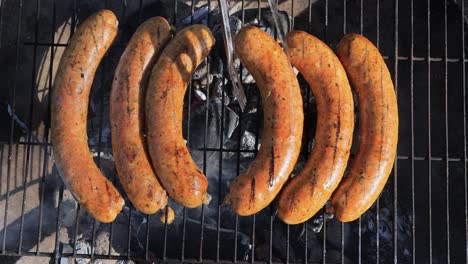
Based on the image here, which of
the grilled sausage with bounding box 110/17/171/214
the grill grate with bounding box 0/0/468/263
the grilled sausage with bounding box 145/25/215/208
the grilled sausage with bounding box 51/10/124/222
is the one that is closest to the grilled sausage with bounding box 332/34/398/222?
the grill grate with bounding box 0/0/468/263

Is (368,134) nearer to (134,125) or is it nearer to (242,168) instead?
(242,168)

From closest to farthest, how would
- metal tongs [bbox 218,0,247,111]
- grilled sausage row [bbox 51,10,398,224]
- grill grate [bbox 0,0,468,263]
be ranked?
metal tongs [bbox 218,0,247,111] → grilled sausage row [bbox 51,10,398,224] → grill grate [bbox 0,0,468,263]

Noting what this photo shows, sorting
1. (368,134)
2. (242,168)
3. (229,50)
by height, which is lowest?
(242,168)

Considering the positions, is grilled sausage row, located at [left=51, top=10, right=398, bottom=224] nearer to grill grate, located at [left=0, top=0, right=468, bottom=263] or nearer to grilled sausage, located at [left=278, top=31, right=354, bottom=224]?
grilled sausage, located at [left=278, top=31, right=354, bottom=224]

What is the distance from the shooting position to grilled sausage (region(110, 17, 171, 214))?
293 cm

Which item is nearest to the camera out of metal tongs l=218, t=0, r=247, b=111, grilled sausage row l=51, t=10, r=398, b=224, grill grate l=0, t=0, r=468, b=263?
metal tongs l=218, t=0, r=247, b=111

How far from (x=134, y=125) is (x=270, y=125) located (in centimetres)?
87

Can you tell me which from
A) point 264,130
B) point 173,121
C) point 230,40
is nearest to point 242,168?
point 264,130

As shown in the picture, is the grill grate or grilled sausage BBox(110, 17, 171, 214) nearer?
grilled sausage BBox(110, 17, 171, 214)

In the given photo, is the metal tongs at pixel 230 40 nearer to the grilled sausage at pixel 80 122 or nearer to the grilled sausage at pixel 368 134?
the grilled sausage at pixel 368 134

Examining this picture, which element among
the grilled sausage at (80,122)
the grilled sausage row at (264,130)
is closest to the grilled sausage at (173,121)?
the grilled sausage row at (264,130)

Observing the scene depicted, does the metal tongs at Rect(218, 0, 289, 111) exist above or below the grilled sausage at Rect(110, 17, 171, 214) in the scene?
above

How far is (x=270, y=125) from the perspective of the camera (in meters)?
2.96

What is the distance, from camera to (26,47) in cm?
403
